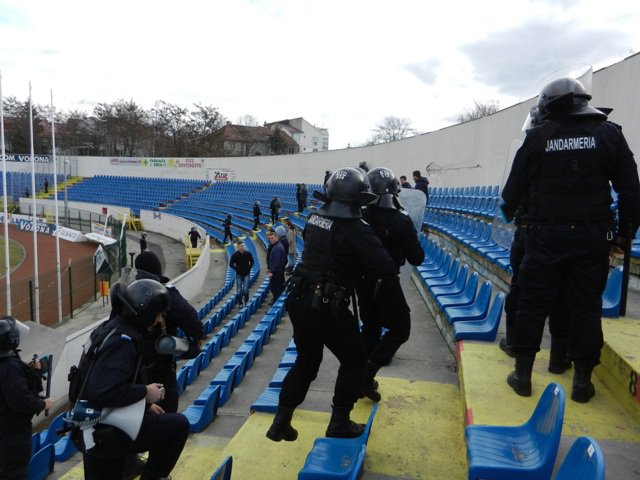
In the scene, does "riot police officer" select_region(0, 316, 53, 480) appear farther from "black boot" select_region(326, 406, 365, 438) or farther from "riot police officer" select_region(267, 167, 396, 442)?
"black boot" select_region(326, 406, 365, 438)

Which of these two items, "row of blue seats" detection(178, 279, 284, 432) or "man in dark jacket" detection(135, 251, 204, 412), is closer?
"man in dark jacket" detection(135, 251, 204, 412)

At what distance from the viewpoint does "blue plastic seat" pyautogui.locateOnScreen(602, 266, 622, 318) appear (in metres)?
3.29

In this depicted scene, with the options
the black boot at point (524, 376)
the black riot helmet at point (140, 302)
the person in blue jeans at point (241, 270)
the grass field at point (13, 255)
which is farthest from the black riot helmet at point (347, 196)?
the grass field at point (13, 255)

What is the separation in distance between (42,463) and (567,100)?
4.46 meters

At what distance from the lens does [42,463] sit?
3611 millimetres

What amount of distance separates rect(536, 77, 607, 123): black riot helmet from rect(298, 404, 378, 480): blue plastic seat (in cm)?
200

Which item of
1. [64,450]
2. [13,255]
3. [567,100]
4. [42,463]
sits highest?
[567,100]

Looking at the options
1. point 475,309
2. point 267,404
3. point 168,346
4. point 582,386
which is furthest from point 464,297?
point 168,346

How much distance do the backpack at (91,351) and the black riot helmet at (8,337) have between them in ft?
4.07

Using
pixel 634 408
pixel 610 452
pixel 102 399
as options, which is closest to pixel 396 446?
pixel 610 452

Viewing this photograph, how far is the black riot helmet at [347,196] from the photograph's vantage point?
2.57m

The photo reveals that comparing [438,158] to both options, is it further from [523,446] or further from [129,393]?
[129,393]

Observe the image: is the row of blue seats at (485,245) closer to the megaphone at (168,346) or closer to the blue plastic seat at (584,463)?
the blue plastic seat at (584,463)

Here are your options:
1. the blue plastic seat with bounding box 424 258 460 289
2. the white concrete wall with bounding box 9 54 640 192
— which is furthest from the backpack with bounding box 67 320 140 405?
the blue plastic seat with bounding box 424 258 460 289
